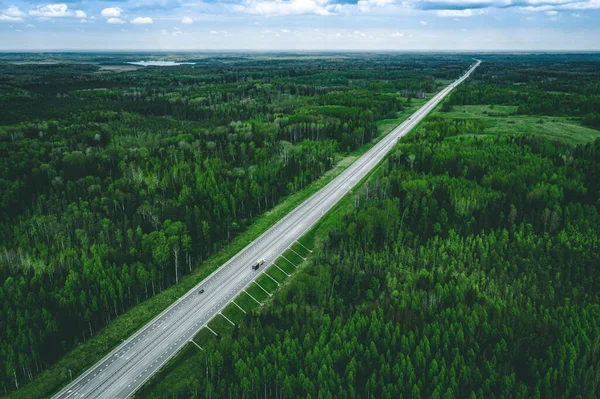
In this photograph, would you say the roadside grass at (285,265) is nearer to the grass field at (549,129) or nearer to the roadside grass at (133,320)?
the roadside grass at (133,320)

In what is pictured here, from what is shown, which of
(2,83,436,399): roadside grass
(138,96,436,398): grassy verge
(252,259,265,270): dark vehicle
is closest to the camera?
(2,83,436,399): roadside grass

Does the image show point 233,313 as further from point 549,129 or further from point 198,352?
point 549,129

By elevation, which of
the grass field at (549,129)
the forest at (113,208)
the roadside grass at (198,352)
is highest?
the grass field at (549,129)

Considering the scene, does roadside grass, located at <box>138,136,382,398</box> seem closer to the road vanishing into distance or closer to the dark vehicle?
the road vanishing into distance

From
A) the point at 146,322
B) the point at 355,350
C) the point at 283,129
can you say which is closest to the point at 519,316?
the point at 355,350

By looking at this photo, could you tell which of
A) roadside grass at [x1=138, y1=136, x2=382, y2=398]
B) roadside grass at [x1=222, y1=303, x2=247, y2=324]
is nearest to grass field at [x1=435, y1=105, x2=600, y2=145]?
roadside grass at [x1=138, y1=136, x2=382, y2=398]

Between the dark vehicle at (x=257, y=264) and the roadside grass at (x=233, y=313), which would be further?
the dark vehicle at (x=257, y=264)

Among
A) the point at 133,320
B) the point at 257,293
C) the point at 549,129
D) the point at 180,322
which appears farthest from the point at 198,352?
the point at 549,129

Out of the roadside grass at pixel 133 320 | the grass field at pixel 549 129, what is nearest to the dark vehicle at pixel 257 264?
the roadside grass at pixel 133 320
